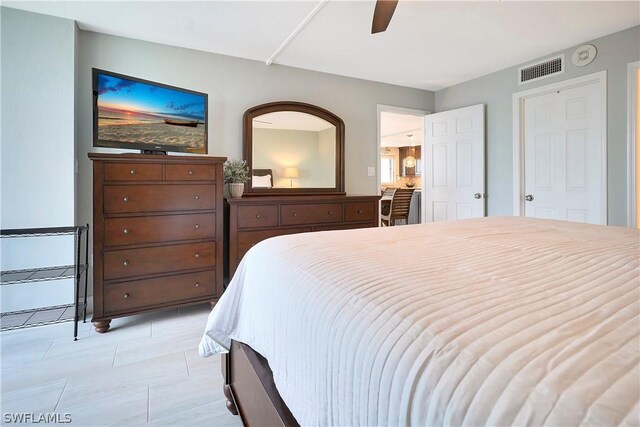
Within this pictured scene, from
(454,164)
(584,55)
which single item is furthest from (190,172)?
(584,55)

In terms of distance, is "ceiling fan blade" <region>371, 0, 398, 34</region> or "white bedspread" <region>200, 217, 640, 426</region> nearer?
"white bedspread" <region>200, 217, 640, 426</region>

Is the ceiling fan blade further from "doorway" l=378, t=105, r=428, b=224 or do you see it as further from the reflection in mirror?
"doorway" l=378, t=105, r=428, b=224

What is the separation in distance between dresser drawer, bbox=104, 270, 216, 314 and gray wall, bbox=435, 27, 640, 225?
10.9ft

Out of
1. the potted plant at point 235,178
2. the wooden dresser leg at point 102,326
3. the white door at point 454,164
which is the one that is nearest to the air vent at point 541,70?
the white door at point 454,164

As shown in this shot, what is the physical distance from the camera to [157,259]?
8.41 ft

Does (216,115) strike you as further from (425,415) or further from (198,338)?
(425,415)

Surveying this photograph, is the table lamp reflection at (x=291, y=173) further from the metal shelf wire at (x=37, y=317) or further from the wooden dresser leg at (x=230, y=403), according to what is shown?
the wooden dresser leg at (x=230, y=403)

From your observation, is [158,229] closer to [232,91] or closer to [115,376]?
[115,376]

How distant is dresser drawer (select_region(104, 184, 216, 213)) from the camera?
241 centimetres

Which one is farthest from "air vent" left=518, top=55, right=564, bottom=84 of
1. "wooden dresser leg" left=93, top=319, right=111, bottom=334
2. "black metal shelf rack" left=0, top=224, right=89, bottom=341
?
"wooden dresser leg" left=93, top=319, right=111, bottom=334

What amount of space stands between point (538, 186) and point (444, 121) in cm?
141

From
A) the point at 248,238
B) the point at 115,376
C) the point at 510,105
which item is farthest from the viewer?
the point at 510,105

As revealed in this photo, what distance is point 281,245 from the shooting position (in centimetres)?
126

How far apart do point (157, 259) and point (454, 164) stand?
11.8ft
